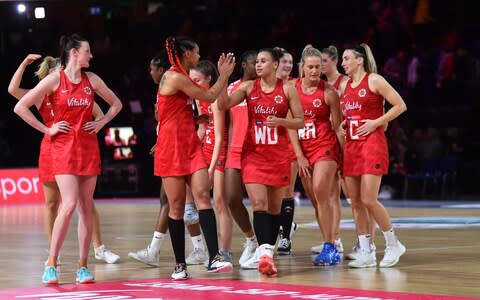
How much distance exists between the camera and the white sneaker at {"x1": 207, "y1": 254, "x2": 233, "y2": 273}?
902cm

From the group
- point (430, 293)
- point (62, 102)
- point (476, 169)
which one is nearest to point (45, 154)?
point (62, 102)

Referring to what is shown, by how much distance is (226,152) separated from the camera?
32.9 ft

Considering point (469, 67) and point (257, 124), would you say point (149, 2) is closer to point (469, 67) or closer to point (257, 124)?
point (469, 67)

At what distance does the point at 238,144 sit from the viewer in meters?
10.1

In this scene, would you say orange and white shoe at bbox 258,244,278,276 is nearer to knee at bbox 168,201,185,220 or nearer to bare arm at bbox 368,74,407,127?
knee at bbox 168,201,185,220

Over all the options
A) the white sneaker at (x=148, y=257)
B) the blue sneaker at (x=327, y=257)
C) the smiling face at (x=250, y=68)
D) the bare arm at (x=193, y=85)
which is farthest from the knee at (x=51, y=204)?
the blue sneaker at (x=327, y=257)

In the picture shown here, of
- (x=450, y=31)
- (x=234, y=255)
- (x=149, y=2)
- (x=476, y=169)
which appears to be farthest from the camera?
(x=149, y=2)

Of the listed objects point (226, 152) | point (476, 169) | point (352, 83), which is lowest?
point (476, 169)

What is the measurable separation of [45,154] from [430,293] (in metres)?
3.98

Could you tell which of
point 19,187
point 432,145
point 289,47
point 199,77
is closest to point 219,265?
point 199,77

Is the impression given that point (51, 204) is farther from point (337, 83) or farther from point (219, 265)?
point (337, 83)

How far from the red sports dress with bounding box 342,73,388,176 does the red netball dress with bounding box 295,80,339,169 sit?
0.74ft

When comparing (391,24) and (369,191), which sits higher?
(391,24)

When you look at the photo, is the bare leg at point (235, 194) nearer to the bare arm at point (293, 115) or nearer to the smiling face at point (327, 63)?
the bare arm at point (293, 115)
